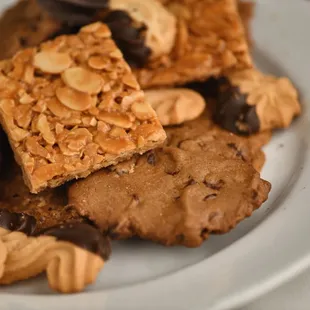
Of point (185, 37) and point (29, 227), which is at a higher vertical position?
point (185, 37)

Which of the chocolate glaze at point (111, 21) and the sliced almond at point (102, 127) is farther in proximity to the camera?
the chocolate glaze at point (111, 21)

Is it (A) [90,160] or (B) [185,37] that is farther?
(B) [185,37]

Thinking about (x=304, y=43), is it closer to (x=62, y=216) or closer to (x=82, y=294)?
(x=62, y=216)

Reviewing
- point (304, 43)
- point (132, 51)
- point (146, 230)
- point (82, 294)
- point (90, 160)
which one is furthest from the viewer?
point (304, 43)

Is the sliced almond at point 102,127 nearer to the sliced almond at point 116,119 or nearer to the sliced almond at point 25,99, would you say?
the sliced almond at point 116,119

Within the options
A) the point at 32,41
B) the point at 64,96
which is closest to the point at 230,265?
the point at 64,96

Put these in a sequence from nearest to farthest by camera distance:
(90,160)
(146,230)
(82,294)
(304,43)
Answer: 1. (82,294)
2. (146,230)
3. (90,160)
4. (304,43)

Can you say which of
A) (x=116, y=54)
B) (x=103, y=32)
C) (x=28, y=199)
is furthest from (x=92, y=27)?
(x=28, y=199)

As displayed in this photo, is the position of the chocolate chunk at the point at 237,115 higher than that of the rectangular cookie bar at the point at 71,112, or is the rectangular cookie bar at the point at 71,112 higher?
the rectangular cookie bar at the point at 71,112

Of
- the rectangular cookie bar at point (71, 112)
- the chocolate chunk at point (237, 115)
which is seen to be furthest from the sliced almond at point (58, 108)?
the chocolate chunk at point (237, 115)
